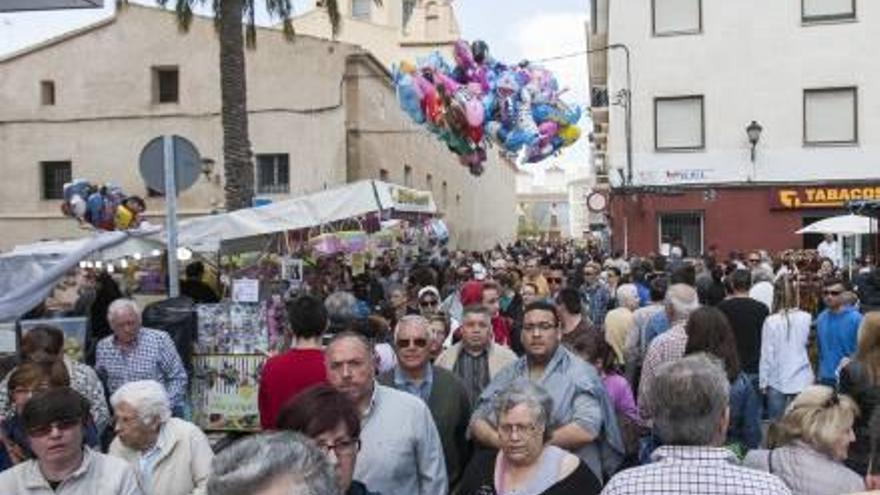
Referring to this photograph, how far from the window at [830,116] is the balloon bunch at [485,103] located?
12906 millimetres

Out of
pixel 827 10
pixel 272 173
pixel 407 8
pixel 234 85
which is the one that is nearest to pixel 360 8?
pixel 407 8

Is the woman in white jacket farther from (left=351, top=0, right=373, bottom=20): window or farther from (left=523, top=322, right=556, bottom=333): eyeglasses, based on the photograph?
(left=351, top=0, right=373, bottom=20): window

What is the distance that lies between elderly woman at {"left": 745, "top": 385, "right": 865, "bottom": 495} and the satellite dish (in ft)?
19.2

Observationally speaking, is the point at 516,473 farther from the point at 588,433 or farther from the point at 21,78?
the point at 21,78

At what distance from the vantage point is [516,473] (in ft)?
15.1

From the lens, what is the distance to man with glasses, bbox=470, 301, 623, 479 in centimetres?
556

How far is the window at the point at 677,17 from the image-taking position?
92.3ft

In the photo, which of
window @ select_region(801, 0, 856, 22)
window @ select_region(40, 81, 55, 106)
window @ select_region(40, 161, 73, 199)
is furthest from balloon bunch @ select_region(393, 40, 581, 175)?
window @ select_region(40, 81, 55, 106)

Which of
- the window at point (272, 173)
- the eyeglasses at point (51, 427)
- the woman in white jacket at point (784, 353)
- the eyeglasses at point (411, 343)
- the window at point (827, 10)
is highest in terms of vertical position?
the window at point (827, 10)

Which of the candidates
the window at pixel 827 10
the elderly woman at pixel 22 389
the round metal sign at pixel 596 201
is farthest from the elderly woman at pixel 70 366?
the window at pixel 827 10

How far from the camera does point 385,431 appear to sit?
488 cm

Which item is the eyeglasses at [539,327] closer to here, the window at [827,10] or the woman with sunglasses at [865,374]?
the woman with sunglasses at [865,374]

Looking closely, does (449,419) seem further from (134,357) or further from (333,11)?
(333,11)

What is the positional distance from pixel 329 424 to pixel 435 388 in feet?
7.92
